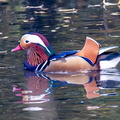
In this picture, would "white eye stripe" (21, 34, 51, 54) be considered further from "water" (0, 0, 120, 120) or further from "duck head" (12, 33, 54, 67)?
"water" (0, 0, 120, 120)

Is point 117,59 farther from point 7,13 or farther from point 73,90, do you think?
point 7,13

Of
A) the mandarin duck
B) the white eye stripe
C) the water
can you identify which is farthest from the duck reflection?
the white eye stripe

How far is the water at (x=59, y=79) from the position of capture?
749cm

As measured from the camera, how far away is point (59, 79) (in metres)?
9.64

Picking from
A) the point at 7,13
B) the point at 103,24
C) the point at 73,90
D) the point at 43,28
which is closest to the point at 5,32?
the point at 43,28

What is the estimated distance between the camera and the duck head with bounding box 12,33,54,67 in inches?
413

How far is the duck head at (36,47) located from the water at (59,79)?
271 millimetres

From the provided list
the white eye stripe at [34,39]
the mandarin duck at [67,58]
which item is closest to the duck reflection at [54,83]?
the mandarin duck at [67,58]

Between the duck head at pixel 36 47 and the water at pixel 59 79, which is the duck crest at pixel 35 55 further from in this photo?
the water at pixel 59 79

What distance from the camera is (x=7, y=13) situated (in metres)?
17.3

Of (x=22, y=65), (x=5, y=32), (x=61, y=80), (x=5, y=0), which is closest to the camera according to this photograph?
(x=61, y=80)

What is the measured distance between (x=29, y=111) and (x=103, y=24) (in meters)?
7.26

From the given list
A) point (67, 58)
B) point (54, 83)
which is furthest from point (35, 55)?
point (54, 83)

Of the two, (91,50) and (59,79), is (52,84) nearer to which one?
(59,79)
